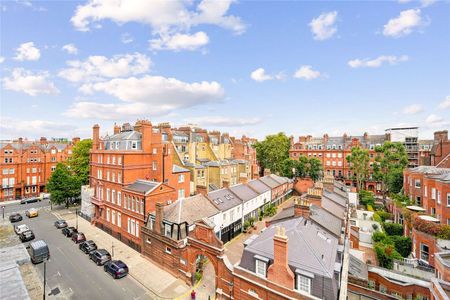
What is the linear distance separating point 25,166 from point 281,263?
67242 millimetres

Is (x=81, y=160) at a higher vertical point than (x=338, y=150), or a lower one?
lower

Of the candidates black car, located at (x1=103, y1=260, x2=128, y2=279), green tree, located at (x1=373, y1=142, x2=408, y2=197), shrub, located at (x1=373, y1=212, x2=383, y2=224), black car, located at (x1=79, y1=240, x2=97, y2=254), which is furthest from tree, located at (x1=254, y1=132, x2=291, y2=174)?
black car, located at (x1=103, y1=260, x2=128, y2=279)

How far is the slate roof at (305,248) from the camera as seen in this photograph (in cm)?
1244

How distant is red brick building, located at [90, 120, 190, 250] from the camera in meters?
26.4

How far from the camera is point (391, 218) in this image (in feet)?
121

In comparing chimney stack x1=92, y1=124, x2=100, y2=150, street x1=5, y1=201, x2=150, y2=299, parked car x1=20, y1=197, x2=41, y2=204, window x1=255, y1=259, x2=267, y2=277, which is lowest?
street x1=5, y1=201, x2=150, y2=299

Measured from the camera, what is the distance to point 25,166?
53.3 metres

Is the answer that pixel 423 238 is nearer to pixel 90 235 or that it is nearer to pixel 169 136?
pixel 169 136

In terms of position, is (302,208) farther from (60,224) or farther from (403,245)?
(60,224)

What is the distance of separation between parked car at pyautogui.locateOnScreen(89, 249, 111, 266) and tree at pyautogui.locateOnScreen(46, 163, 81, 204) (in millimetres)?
23095

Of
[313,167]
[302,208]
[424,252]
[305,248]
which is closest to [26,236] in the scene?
[302,208]

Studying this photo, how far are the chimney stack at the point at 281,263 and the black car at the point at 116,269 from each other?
16.0 metres

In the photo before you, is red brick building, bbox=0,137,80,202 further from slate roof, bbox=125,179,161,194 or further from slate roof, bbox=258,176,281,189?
slate roof, bbox=258,176,281,189

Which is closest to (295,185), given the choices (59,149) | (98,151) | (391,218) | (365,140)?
(391,218)
